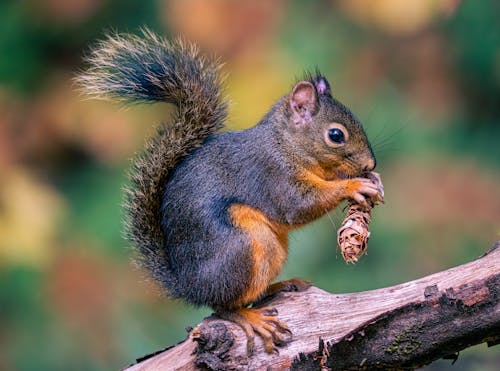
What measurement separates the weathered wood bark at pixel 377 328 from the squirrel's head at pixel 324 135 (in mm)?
351

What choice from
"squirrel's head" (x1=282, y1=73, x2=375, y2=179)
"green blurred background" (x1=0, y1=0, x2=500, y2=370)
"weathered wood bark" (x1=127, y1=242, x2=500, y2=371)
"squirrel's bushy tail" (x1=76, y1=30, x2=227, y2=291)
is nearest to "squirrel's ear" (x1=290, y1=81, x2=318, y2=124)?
"squirrel's head" (x1=282, y1=73, x2=375, y2=179)

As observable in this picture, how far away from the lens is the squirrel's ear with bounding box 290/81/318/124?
2186 mm

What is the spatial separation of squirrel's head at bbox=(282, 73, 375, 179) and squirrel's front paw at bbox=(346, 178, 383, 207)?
9cm

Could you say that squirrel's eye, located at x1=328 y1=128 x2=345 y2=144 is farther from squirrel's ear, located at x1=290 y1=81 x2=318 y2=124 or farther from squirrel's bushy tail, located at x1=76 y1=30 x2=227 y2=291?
squirrel's bushy tail, located at x1=76 y1=30 x2=227 y2=291

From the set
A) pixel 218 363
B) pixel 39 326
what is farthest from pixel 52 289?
pixel 218 363

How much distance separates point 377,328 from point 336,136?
578 mm

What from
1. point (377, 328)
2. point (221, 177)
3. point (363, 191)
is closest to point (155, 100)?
point (221, 177)

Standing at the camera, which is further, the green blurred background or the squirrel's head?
the green blurred background

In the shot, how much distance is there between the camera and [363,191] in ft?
6.57

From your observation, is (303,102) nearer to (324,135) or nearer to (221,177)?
(324,135)

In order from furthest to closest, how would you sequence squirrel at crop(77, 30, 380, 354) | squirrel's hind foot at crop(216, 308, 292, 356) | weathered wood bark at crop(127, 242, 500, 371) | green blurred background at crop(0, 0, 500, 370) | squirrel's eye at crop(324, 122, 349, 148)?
green blurred background at crop(0, 0, 500, 370), squirrel's eye at crop(324, 122, 349, 148), squirrel at crop(77, 30, 380, 354), squirrel's hind foot at crop(216, 308, 292, 356), weathered wood bark at crop(127, 242, 500, 371)

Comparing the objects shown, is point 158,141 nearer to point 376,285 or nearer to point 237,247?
point 237,247

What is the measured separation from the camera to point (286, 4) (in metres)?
3.71

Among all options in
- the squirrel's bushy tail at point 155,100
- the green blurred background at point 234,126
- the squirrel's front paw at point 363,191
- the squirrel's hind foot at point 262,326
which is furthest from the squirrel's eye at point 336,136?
the green blurred background at point 234,126
